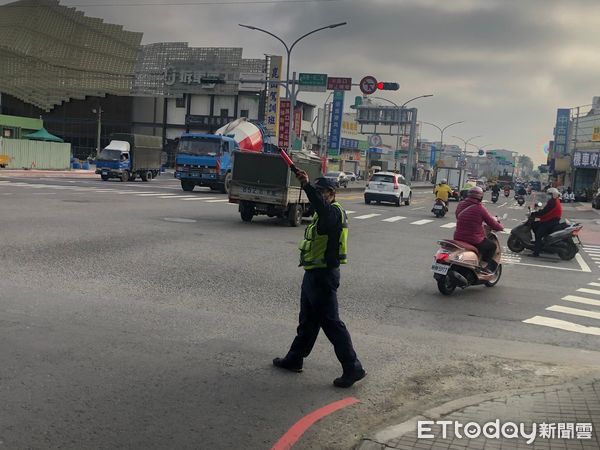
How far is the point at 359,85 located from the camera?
4128cm

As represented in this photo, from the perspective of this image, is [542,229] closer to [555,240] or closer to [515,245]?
[555,240]

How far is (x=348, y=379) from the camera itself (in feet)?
17.3

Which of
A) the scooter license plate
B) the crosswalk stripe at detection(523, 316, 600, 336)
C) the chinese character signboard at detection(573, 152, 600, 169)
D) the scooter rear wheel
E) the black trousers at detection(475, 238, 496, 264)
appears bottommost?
the crosswalk stripe at detection(523, 316, 600, 336)

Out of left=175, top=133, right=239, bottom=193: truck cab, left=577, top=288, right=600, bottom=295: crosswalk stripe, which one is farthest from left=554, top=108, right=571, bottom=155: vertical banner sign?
left=577, top=288, right=600, bottom=295: crosswalk stripe

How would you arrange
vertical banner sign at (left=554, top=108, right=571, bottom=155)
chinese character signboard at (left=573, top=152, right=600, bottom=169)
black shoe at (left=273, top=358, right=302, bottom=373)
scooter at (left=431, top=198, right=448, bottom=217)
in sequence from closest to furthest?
black shoe at (left=273, top=358, right=302, bottom=373), scooter at (left=431, top=198, right=448, bottom=217), chinese character signboard at (left=573, top=152, right=600, bottom=169), vertical banner sign at (left=554, top=108, right=571, bottom=155)

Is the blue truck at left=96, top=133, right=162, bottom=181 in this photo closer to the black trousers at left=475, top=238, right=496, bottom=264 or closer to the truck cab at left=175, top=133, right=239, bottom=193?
the truck cab at left=175, top=133, right=239, bottom=193

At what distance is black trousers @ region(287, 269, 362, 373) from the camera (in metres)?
5.36

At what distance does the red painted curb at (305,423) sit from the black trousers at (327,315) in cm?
44

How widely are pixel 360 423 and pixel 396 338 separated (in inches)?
101

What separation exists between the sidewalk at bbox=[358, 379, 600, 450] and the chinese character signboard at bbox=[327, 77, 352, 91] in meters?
36.6

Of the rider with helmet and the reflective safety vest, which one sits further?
the rider with helmet

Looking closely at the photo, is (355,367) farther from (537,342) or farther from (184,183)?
(184,183)

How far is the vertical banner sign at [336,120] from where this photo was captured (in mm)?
71438

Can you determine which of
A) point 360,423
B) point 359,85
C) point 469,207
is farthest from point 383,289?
point 359,85
